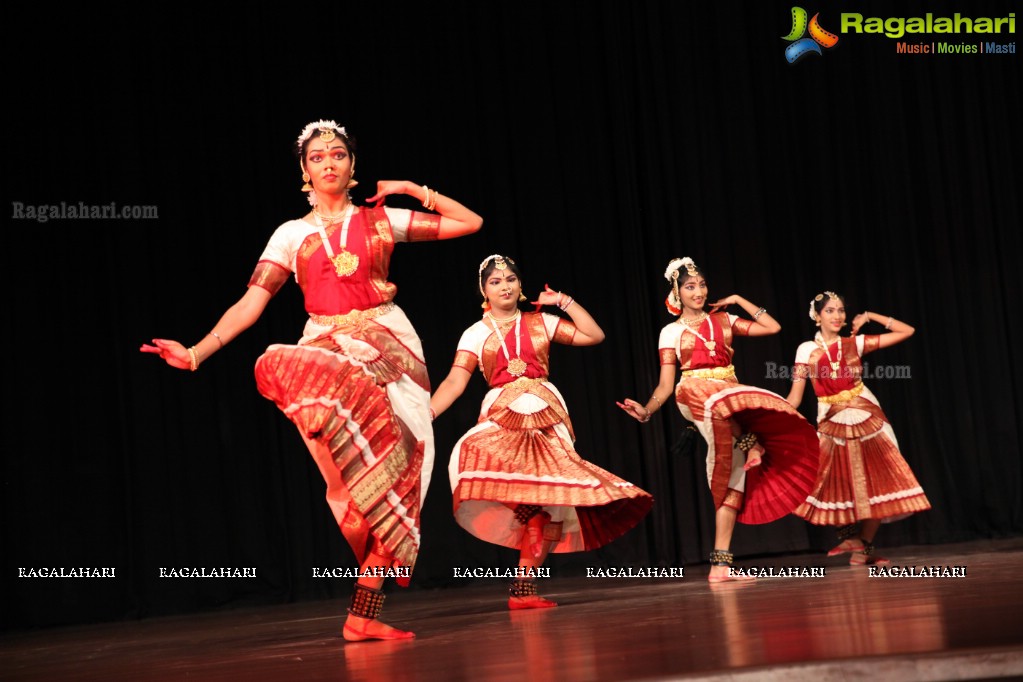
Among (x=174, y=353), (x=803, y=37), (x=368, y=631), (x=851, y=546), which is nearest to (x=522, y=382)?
(x=368, y=631)

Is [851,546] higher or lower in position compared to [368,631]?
lower

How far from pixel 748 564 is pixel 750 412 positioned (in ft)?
6.21

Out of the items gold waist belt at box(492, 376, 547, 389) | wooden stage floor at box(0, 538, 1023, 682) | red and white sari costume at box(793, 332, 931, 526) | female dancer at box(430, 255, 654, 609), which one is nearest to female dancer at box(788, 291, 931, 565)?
red and white sari costume at box(793, 332, 931, 526)

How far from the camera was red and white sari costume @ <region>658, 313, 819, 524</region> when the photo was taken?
16.0 feet

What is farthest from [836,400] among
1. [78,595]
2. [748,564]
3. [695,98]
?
[78,595]

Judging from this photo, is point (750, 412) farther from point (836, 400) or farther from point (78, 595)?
point (78, 595)

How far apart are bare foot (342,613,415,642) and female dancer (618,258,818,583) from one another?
5.89 feet

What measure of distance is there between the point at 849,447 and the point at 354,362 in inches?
137

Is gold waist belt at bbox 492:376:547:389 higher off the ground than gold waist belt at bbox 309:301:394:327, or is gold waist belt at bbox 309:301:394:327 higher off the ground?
gold waist belt at bbox 309:301:394:327

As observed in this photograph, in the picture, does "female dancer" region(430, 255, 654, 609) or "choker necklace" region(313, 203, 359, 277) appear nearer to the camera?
"choker necklace" region(313, 203, 359, 277)

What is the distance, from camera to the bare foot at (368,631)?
3301 mm

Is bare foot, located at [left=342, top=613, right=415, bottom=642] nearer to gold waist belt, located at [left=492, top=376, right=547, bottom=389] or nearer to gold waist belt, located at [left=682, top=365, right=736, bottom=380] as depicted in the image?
gold waist belt, located at [left=492, top=376, right=547, bottom=389]

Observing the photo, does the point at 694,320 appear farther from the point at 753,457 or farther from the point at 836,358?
the point at 836,358

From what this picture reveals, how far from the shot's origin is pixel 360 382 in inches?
129
